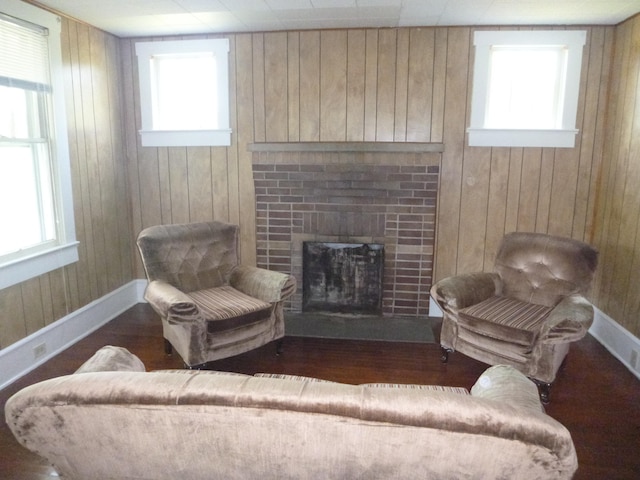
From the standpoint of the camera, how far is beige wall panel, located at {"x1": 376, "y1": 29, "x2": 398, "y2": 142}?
355cm

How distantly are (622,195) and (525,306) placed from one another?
3.62 ft

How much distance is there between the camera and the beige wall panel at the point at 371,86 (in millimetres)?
3561

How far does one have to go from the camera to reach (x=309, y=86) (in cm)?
369

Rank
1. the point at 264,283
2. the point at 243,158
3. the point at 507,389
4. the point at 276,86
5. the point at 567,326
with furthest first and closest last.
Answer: the point at 243,158 < the point at 276,86 < the point at 264,283 < the point at 567,326 < the point at 507,389

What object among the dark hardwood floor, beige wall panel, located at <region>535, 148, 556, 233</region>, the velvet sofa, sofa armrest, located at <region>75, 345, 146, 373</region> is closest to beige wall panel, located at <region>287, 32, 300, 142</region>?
the dark hardwood floor

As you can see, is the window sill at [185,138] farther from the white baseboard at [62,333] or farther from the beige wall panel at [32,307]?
the beige wall panel at [32,307]

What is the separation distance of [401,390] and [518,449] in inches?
11.3

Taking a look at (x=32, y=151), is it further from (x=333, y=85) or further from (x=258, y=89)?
(x=333, y=85)

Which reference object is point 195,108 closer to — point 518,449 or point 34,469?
point 34,469

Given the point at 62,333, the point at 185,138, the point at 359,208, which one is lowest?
the point at 62,333

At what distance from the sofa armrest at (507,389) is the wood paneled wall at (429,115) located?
2.34 metres

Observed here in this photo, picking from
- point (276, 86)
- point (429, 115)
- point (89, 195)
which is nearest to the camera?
point (89, 195)

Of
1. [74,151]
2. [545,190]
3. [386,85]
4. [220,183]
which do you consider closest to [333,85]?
[386,85]

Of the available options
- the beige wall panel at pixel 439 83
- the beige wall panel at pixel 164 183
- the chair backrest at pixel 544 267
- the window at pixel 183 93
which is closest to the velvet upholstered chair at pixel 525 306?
the chair backrest at pixel 544 267
